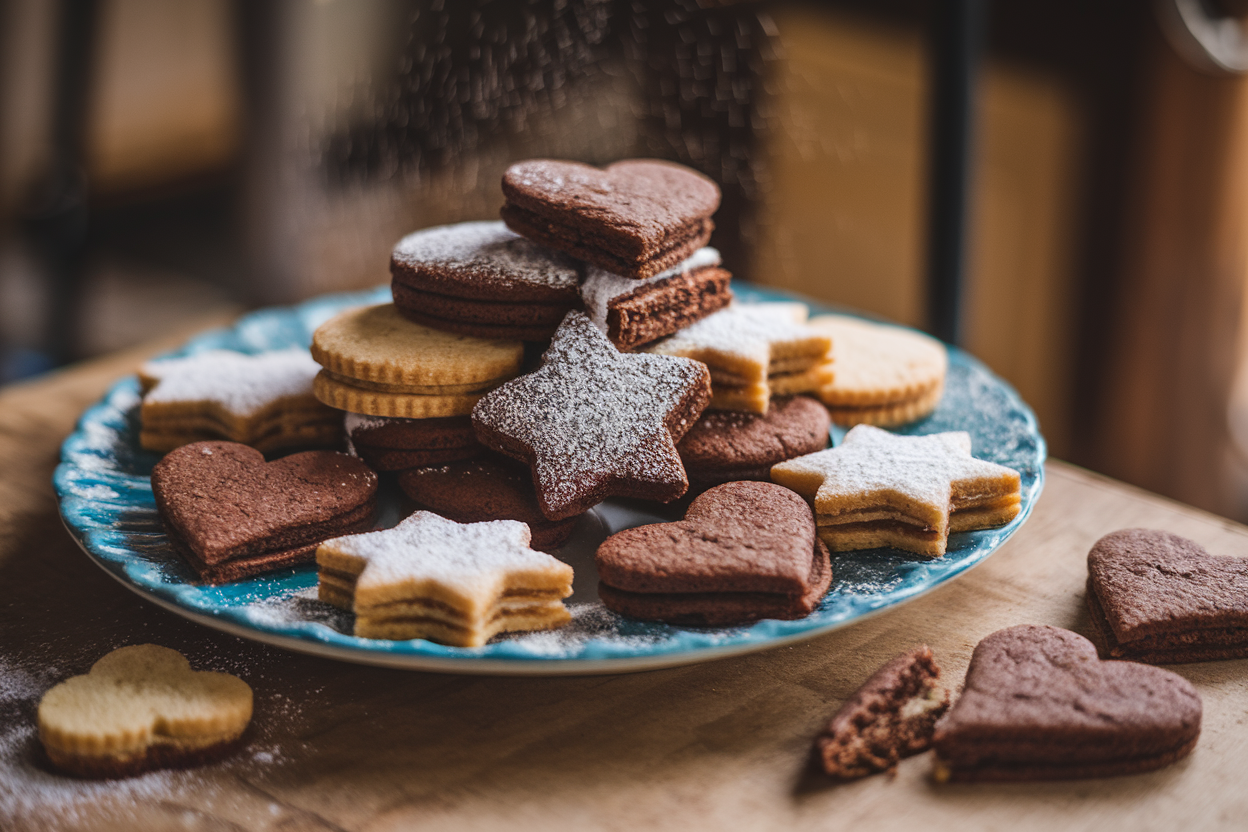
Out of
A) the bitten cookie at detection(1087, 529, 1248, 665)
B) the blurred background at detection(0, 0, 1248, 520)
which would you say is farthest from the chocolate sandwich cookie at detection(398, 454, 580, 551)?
the blurred background at detection(0, 0, 1248, 520)

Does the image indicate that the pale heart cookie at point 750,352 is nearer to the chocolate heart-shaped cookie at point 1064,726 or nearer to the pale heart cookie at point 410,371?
the pale heart cookie at point 410,371

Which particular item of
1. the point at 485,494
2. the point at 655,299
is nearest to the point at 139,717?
the point at 485,494

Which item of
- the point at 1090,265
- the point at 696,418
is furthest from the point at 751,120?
the point at 696,418

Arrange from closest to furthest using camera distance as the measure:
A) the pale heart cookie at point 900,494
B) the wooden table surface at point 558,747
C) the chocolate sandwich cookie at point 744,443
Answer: the wooden table surface at point 558,747
the pale heart cookie at point 900,494
the chocolate sandwich cookie at point 744,443

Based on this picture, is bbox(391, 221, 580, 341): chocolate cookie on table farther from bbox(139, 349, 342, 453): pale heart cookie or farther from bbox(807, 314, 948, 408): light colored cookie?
bbox(807, 314, 948, 408): light colored cookie

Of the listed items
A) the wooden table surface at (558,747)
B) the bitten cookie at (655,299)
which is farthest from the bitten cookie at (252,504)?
the bitten cookie at (655,299)

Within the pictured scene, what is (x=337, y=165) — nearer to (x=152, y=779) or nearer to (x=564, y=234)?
(x=564, y=234)
